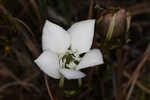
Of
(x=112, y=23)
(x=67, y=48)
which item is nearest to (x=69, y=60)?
(x=67, y=48)

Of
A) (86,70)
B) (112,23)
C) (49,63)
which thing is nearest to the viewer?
(49,63)

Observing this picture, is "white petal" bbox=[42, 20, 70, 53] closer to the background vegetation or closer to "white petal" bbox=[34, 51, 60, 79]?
"white petal" bbox=[34, 51, 60, 79]

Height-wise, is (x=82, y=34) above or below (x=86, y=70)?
above

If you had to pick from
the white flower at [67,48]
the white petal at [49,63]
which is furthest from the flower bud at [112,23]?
the white petal at [49,63]

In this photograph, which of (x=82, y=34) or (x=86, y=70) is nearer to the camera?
(x=82, y=34)

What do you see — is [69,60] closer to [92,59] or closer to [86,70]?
[92,59]

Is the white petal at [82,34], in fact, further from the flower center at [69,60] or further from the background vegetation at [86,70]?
the background vegetation at [86,70]

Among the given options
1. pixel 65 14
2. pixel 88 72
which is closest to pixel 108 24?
pixel 88 72

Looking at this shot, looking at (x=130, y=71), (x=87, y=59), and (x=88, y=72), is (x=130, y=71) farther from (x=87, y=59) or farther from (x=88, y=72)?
(x=87, y=59)
